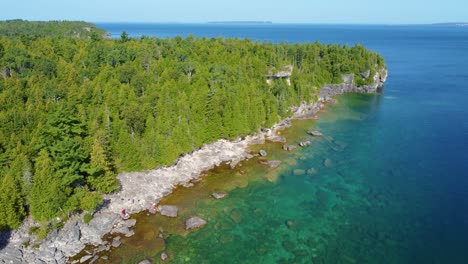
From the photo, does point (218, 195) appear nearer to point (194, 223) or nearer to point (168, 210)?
point (194, 223)

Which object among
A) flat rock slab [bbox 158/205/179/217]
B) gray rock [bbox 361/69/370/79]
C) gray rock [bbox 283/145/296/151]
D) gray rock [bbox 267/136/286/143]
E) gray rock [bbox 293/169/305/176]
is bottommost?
flat rock slab [bbox 158/205/179/217]

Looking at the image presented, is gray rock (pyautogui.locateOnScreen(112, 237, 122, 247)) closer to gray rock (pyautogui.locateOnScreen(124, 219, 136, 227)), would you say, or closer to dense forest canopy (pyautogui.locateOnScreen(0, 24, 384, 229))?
gray rock (pyautogui.locateOnScreen(124, 219, 136, 227))

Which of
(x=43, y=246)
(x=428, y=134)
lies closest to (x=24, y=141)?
(x=43, y=246)

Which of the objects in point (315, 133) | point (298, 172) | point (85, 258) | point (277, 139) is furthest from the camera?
point (315, 133)

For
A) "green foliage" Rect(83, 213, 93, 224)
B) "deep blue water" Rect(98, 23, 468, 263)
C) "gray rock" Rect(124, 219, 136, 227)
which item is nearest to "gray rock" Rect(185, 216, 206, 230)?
"deep blue water" Rect(98, 23, 468, 263)

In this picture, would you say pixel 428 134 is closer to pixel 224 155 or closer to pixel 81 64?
pixel 224 155

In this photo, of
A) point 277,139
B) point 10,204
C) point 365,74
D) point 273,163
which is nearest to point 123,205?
point 10,204

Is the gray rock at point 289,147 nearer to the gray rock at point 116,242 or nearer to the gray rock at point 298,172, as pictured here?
Answer: the gray rock at point 298,172
